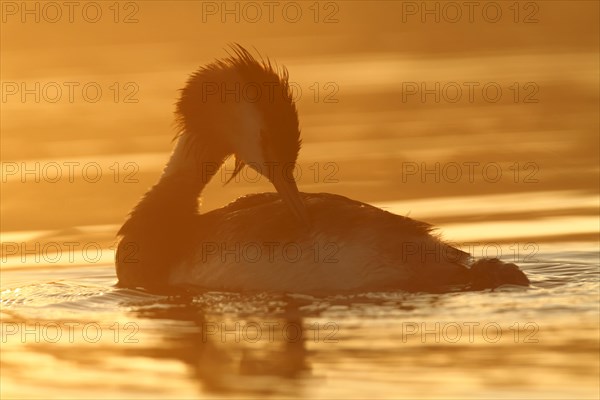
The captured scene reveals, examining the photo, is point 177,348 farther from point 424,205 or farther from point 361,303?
point 424,205

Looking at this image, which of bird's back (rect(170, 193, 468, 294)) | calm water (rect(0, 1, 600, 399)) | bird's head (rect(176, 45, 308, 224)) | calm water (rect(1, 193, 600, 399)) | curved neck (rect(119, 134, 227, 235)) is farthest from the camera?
curved neck (rect(119, 134, 227, 235))

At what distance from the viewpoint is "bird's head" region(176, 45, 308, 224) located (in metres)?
14.0

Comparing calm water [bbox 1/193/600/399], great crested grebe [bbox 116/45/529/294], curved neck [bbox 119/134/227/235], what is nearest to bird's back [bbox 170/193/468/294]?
great crested grebe [bbox 116/45/529/294]

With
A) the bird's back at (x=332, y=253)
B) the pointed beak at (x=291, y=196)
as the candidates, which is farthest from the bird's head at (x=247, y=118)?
the bird's back at (x=332, y=253)

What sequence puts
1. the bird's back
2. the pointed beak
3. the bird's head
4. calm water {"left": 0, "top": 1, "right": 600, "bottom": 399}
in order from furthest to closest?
the bird's head, the pointed beak, the bird's back, calm water {"left": 0, "top": 1, "right": 600, "bottom": 399}

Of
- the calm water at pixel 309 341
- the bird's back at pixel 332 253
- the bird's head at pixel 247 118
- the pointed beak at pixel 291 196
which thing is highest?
the bird's head at pixel 247 118

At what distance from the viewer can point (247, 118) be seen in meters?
14.6

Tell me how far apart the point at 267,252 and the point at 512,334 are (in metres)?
2.28

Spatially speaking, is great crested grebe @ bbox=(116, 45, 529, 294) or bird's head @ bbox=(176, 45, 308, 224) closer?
great crested grebe @ bbox=(116, 45, 529, 294)

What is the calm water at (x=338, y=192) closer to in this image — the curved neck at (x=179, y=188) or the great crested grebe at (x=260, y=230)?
the great crested grebe at (x=260, y=230)

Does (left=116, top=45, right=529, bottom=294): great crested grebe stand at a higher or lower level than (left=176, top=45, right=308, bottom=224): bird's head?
lower

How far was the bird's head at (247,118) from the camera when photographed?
14.0 metres

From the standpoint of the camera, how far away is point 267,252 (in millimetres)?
13570

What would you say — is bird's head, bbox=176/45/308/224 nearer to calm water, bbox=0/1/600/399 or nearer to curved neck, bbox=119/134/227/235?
curved neck, bbox=119/134/227/235
